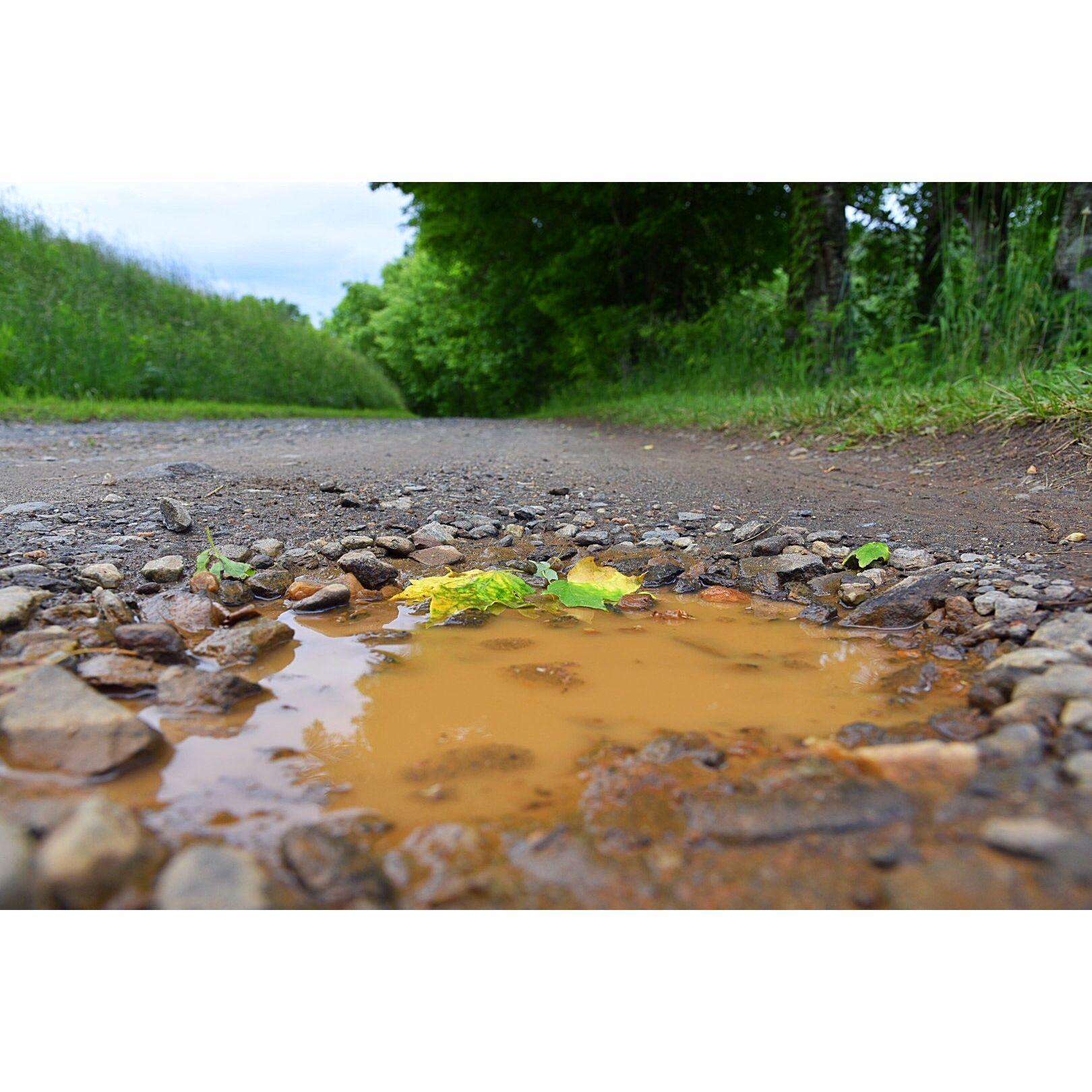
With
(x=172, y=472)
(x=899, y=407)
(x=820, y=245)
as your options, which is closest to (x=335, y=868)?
(x=172, y=472)

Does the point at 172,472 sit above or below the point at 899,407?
below

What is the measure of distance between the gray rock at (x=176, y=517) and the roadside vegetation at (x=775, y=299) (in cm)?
381

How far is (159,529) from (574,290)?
35.8 ft

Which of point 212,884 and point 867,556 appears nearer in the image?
point 212,884

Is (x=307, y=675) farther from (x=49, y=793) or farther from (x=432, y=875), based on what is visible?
(x=432, y=875)

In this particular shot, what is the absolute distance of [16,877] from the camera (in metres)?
0.90

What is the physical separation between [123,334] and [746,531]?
9.90 m

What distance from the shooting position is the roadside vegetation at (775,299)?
479cm

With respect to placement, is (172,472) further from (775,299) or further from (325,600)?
(775,299)

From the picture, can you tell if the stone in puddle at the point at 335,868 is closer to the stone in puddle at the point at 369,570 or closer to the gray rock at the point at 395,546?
the stone in puddle at the point at 369,570

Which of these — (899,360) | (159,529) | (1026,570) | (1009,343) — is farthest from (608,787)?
(899,360)

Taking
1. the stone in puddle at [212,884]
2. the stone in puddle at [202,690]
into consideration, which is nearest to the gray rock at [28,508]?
the stone in puddle at [202,690]

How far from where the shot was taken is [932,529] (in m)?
2.66

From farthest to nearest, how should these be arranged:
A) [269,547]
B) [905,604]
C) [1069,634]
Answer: [269,547], [905,604], [1069,634]
